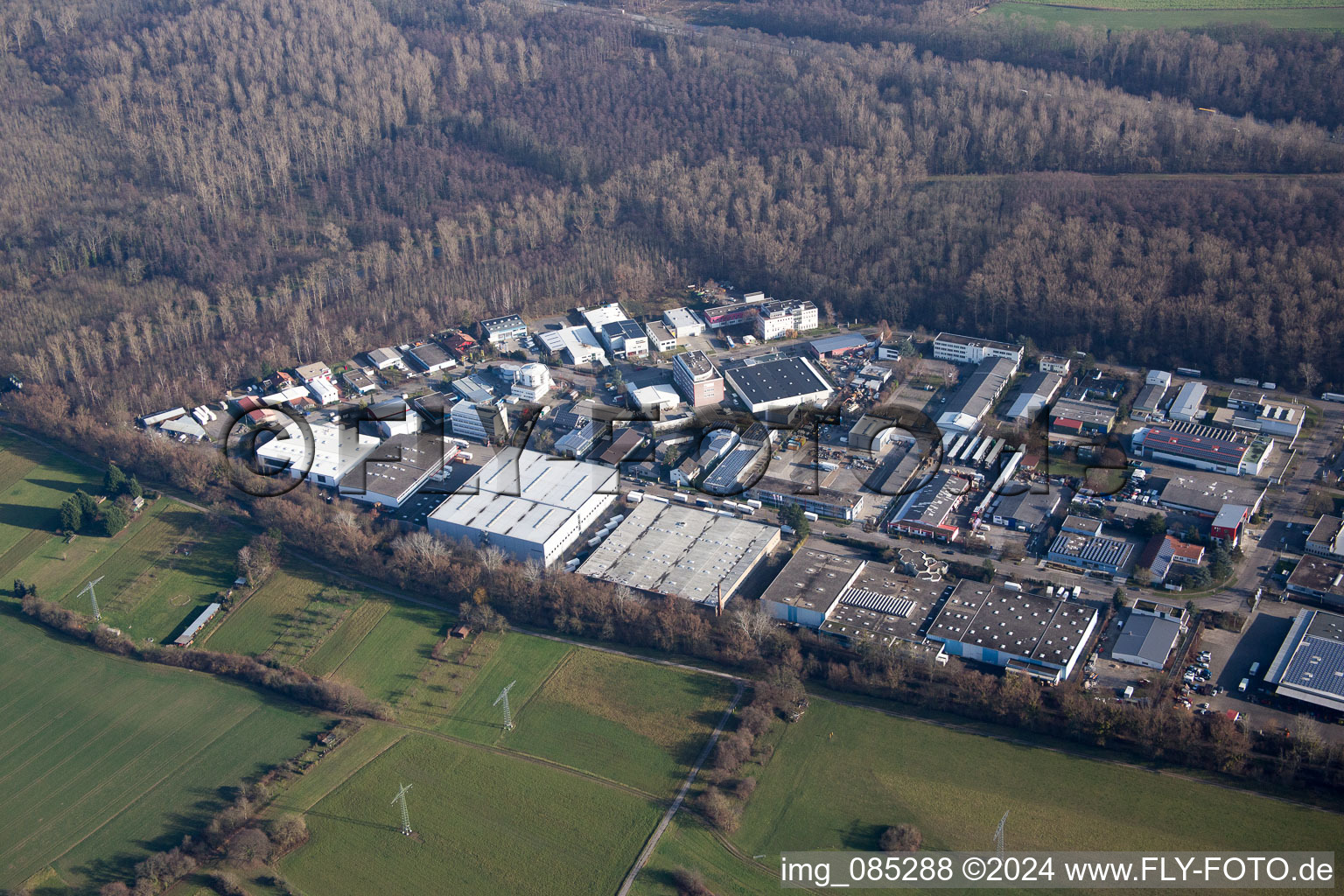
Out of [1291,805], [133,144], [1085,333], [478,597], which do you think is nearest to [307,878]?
[478,597]

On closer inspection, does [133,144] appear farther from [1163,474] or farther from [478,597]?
[1163,474]

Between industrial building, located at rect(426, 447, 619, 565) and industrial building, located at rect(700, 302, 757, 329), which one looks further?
industrial building, located at rect(700, 302, 757, 329)

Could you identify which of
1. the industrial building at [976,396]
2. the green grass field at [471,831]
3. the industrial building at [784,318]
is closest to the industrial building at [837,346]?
the industrial building at [784,318]

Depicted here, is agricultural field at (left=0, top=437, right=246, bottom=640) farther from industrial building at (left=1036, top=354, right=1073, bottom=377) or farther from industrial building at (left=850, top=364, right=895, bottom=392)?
industrial building at (left=1036, top=354, right=1073, bottom=377)

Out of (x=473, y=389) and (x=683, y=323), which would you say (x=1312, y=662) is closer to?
(x=683, y=323)

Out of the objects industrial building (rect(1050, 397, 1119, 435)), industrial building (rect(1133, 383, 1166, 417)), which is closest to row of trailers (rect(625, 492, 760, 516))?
industrial building (rect(1050, 397, 1119, 435))
